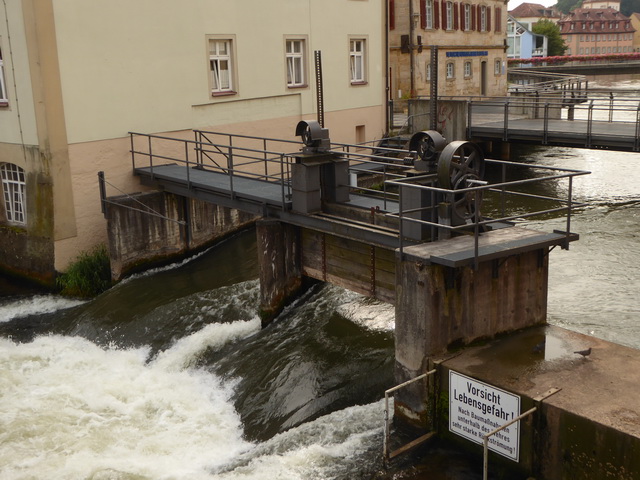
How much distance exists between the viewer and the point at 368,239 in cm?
1196

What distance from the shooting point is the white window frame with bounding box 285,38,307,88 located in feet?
72.0

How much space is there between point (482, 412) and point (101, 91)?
11.9 metres

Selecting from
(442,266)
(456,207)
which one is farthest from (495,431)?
(456,207)

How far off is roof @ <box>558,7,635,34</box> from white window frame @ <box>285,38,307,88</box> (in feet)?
375

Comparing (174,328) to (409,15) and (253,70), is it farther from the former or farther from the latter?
(409,15)

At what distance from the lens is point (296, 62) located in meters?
22.3

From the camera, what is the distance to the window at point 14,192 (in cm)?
1762

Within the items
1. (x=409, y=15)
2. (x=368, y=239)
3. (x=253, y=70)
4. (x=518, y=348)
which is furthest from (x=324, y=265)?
(x=409, y=15)

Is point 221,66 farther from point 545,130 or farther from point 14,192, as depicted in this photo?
point 545,130

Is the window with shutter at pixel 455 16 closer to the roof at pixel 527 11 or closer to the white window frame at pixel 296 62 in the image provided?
the white window frame at pixel 296 62

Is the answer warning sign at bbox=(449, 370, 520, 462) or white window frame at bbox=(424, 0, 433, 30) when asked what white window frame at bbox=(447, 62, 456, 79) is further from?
warning sign at bbox=(449, 370, 520, 462)

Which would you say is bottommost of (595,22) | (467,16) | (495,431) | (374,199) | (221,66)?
(495,431)

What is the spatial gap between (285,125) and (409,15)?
691 inches

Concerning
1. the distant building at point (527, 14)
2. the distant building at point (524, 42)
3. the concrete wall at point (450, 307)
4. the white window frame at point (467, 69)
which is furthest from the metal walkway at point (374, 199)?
the distant building at point (527, 14)
